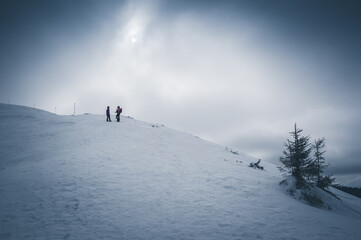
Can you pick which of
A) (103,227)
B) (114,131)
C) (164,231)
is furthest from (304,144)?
(114,131)

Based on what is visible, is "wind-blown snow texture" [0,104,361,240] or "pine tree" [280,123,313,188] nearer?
"wind-blown snow texture" [0,104,361,240]

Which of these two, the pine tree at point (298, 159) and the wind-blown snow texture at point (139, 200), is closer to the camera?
the wind-blown snow texture at point (139, 200)

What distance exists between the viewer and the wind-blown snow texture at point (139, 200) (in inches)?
264

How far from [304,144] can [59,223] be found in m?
15.7

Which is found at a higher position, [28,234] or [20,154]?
[20,154]

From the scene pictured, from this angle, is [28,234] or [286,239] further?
[286,239]

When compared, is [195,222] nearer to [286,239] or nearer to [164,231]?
[164,231]

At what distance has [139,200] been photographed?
28.6 ft

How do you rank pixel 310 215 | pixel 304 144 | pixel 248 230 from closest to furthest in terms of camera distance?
pixel 248 230 → pixel 310 215 → pixel 304 144

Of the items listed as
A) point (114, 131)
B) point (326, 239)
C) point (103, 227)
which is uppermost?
point (114, 131)

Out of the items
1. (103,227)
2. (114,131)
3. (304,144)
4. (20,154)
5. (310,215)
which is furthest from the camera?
(114,131)

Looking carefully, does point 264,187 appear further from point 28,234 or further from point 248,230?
point 28,234

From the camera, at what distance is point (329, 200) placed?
12.3 meters

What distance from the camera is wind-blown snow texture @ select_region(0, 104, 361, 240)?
22.0 ft
